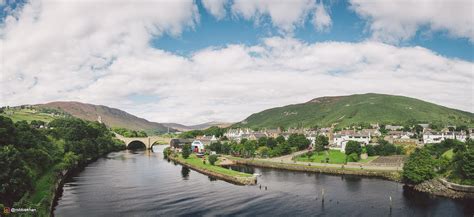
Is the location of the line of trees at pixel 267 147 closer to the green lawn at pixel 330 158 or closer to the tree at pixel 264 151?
the tree at pixel 264 151

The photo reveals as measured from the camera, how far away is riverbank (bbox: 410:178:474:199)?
236ft

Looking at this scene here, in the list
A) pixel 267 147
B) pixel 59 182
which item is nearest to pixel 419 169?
pixel 267 147

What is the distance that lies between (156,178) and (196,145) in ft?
285

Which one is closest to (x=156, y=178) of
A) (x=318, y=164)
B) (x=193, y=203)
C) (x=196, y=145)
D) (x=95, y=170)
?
(x=95, y=170)

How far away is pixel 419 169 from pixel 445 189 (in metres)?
8.09

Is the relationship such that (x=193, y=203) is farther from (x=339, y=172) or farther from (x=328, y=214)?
(x=339, y=172)

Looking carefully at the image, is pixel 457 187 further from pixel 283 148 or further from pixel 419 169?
pixel 283 148

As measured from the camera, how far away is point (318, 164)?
379 ft

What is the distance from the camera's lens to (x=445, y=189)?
7588cm

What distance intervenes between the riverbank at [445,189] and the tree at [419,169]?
1.44 metres

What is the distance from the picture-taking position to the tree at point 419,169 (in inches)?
3255

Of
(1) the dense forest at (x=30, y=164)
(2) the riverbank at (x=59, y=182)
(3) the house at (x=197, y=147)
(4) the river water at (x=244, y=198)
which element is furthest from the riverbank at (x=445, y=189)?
(3) the house at (x=197, y=147)

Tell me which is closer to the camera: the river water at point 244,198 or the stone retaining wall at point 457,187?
the river water at point 244,198

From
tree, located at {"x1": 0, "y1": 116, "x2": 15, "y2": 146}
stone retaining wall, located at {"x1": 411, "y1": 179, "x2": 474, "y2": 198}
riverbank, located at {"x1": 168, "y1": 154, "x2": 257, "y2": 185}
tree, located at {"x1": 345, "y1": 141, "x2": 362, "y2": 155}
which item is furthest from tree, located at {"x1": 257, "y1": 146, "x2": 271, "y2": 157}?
tree, located at {"x1": 0, "y1": 116, "x2": 15, "y2": 146}
